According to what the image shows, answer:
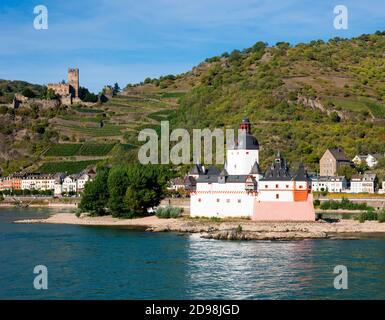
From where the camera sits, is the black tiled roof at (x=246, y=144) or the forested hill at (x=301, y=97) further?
the forested hill at (x=301, y=97)

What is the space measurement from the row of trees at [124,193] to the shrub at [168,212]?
1.72m

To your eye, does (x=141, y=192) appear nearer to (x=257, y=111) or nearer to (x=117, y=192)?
(x=117, y=192)

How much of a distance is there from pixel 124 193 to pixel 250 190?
37.2 ft

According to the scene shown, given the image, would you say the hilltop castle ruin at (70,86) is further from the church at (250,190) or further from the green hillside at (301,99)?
the church at (250,190)

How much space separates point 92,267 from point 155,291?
5678 millimetres

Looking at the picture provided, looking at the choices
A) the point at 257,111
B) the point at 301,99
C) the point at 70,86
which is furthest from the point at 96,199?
the point at 70,86

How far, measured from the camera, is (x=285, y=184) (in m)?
44.7

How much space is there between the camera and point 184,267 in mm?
30406

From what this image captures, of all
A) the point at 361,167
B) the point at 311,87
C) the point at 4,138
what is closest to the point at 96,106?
the point at 4,138

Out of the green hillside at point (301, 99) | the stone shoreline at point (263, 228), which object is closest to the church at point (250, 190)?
the stone shoreline at point (263, 228)

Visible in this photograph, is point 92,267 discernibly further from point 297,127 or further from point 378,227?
point 297,127

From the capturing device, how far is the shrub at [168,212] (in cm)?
5042

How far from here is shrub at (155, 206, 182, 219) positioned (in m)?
50.4

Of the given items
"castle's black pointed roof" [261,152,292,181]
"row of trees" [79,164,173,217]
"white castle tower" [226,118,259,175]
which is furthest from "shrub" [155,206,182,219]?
"castle's black pointed roof" [261,152,292,181]
